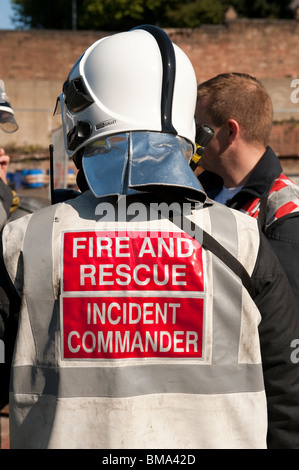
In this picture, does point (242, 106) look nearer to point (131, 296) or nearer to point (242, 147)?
point (242, 147)

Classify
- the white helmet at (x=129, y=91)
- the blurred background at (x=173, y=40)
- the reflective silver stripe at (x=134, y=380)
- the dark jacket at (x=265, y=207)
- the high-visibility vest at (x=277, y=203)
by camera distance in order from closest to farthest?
the reflective silver stripe at (x=134, y=380), the white helmet at (x=129, y=91), the dark jacket at (x=265, y=207), the high-visibility vest at (x=277, y=203), the blurred background at (x=173, y=40)

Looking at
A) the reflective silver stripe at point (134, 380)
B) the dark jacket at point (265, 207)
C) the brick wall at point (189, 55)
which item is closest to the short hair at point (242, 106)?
the dark jacket at point (265, 207)

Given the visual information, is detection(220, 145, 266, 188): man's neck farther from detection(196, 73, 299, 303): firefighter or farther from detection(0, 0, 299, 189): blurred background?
detection(0, 0, 299, 189): blurred background

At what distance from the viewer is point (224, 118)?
2613 millimetres

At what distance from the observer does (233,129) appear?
2.60m

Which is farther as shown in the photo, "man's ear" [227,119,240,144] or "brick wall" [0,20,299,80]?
"brick wall" [0,20,299,80]

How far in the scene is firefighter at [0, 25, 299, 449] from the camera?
138 cm

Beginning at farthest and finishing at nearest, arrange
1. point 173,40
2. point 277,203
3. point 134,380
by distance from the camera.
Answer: point 173,40, point 277,203, point 134,380

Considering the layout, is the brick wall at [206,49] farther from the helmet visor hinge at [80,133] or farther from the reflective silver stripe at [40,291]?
the reflective silver stripe at [40,291]

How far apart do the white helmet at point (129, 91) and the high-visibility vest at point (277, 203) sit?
0.73m

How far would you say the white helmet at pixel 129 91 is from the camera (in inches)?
59.0

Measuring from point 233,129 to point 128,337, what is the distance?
1.46 m

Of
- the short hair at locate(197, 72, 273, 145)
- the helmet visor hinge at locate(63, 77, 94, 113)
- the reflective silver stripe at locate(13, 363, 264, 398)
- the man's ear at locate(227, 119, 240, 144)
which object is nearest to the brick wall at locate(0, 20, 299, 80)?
the short hair at locate(197, 72, 273, 145)

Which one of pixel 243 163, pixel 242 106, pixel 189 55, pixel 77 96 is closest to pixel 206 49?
pixel 189 55
